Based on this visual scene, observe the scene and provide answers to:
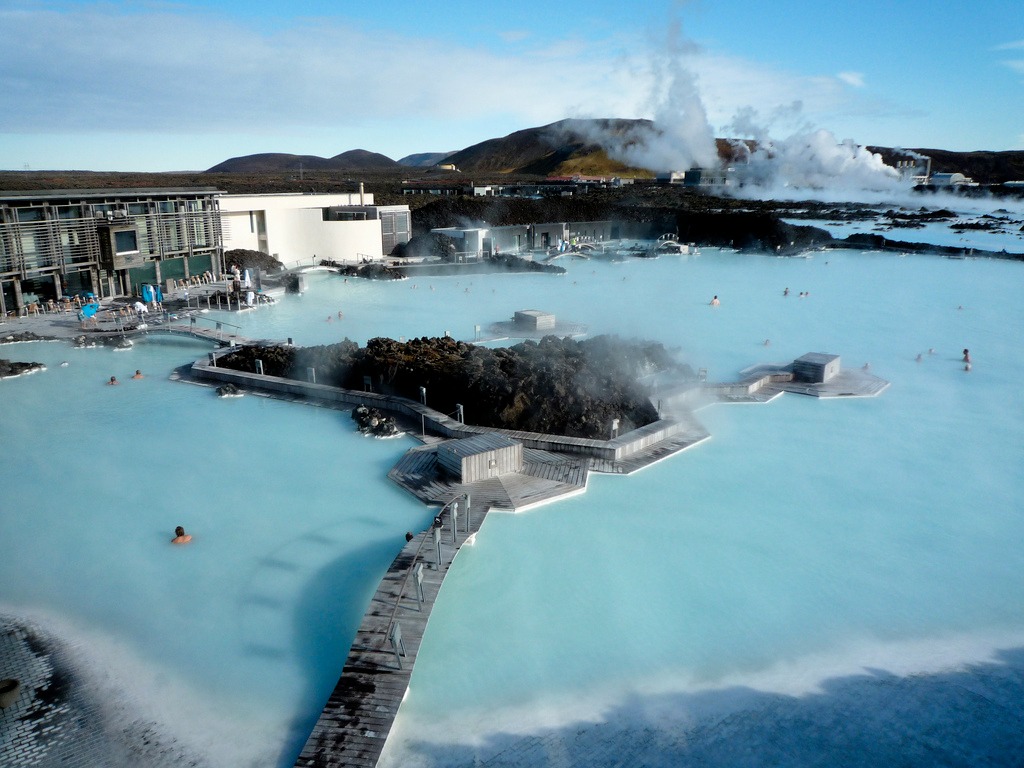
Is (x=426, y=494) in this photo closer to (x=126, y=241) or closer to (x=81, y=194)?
(x=126, y=241)

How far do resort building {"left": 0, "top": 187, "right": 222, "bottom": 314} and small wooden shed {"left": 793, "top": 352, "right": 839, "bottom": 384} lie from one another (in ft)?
60.1

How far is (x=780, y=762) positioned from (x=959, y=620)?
3.02 meters

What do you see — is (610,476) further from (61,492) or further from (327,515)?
(61,492)

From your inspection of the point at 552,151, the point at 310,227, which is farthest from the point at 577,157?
the point at 310,227

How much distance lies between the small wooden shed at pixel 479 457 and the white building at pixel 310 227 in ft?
61.0

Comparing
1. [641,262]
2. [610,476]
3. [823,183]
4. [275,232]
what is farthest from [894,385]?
[823,183]

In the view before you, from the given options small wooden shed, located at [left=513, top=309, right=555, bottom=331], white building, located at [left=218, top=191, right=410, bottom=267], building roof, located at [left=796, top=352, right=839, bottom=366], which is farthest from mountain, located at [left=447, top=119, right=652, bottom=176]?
building roof, located at [left=796, top=352, right=839, bottom=366]

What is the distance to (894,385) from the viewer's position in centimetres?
1388

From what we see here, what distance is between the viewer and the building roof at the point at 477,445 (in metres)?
8.86

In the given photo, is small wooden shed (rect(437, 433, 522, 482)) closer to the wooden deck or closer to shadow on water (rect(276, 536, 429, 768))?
the wooden deck

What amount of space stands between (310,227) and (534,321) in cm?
1496

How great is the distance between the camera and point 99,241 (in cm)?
1905

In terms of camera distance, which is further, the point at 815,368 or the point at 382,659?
the point at 815,368

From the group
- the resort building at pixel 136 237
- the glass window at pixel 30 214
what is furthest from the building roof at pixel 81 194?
the glass window at pixel 30 214
